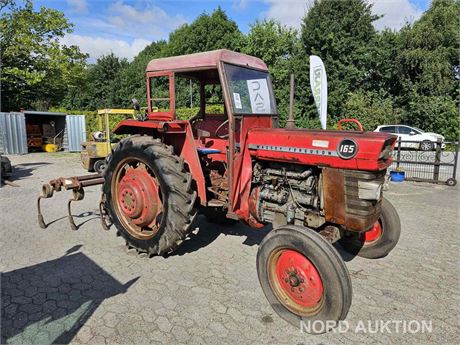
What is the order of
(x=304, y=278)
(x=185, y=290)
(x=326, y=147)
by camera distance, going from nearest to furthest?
(x=304, y=278) < (x=326, y=147) < (x=185, y=290)

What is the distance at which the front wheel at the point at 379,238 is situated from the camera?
3.66 m

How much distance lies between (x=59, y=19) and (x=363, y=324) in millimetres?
23279

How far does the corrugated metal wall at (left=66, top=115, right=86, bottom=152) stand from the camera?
16859 millimetres

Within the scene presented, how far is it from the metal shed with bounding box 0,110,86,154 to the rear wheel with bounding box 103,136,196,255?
44.3 ft

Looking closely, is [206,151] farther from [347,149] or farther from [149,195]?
[347,149]

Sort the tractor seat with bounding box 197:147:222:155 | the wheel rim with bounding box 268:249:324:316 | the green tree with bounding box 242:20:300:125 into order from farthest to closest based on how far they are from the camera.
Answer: the green tree with bounding box 242:20:300:125 < the tractor seat with bounding box 197:147:222:155 < the wheel rim with bounding box 268:249:324:316

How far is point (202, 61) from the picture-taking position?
3467 millimetres

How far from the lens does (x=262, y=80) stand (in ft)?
12.9

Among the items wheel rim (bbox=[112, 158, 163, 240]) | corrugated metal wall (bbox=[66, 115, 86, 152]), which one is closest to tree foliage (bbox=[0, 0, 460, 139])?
corrugated metal wall (bbox=[66, 115, 86, 152])

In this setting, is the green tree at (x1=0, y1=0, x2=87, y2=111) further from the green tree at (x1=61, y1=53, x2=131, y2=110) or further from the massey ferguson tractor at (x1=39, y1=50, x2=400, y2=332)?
the massey ferguson tractor at (x1=39, y1=50, x2=400, y2=332)

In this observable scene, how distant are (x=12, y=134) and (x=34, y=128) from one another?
2442 millimetres

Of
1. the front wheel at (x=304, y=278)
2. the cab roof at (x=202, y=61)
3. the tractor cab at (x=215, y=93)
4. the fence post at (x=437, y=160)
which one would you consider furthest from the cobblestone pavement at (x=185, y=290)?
the fence post at (x=437, y=160)

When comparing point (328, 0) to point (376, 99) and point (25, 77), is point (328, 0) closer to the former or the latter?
point (376, 99)

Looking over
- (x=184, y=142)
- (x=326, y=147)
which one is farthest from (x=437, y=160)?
(x=184, y=142)
